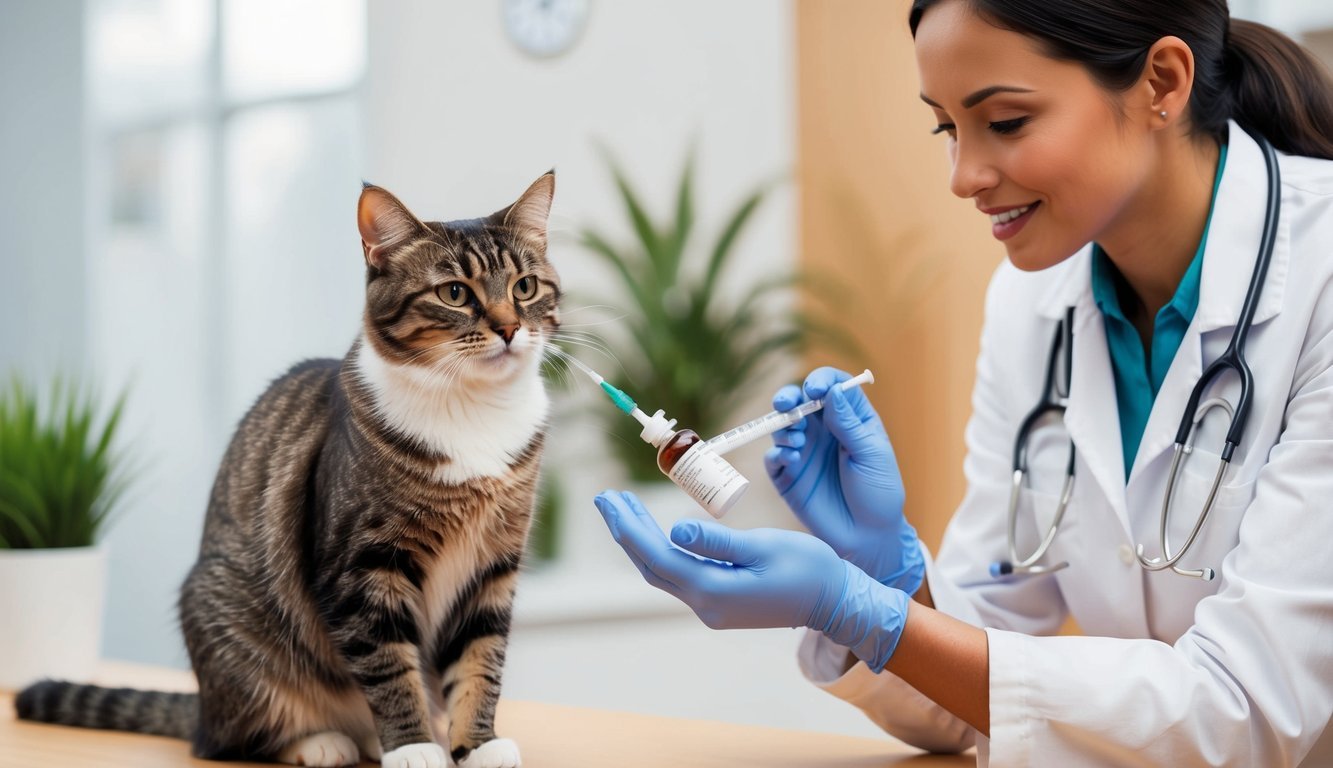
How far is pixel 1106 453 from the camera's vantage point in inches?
50.3

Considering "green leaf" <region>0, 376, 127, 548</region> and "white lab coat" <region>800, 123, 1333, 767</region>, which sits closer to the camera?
"white lab coat" <region>800, 123, 1333, 767</region>

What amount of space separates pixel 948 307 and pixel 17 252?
8.58 ft

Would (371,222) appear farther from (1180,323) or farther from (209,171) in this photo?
(209,171)

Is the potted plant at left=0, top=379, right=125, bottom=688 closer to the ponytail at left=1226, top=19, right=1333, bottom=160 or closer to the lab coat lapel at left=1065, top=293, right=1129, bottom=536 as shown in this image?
the lab coat lapel at left=1065, top=293, right=1129, bottom=536

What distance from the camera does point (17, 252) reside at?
2943 mm

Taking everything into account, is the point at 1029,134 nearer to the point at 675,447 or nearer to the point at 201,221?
the point at 675,447

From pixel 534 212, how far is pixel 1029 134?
0.49m

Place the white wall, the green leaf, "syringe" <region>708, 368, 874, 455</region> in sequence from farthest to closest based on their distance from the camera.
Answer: the white wall
the green leaf
"syringe" <region>708, 368, 874, 455</region>

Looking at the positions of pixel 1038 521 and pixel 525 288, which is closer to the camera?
pixel 525 288

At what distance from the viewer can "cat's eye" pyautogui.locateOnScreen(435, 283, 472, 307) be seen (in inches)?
40.5

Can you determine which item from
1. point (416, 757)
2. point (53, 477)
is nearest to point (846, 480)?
point (416, 757)

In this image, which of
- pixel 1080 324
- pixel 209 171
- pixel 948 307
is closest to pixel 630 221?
pixel 948 307

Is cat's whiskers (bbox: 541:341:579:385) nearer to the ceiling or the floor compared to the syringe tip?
nearer to the ceiling

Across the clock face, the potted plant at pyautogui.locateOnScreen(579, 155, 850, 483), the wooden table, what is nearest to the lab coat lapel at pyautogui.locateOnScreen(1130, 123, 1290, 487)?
the wooden table
